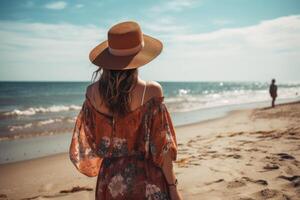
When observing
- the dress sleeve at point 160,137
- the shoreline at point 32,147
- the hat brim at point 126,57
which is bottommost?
the shoreline at point 32,147

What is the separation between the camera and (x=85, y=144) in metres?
1.87

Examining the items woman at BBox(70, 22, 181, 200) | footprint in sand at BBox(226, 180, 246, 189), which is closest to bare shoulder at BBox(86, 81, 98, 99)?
woman at BBox(70, 22, 181, 200)

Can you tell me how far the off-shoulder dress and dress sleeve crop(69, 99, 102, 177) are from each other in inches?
2.3

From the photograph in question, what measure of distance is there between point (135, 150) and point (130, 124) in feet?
0.54

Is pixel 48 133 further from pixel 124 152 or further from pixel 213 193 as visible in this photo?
pixel 124 152

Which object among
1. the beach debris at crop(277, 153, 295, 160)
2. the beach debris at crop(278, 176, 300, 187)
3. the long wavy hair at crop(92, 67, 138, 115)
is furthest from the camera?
the beach debris at crop(277, 153, 295, 160)

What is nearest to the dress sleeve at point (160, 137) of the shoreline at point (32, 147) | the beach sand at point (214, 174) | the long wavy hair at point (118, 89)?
the long wavy hair at point (118, 89)

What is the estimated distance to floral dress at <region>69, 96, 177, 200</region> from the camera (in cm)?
163

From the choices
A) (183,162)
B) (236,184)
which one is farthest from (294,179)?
(183,162)

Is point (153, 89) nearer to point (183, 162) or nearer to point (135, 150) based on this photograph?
point (135, 150)

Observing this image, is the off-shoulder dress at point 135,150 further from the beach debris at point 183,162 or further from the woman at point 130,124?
the beach debris at point 183,162

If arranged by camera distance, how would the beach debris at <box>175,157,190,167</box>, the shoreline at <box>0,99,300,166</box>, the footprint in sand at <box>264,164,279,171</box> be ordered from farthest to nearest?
the shoreline at <box>0,99,300,166</box>
the beach debris at <box>175,157,190,167</box>
the footprint in sand at <box>264,164,279,171</box>

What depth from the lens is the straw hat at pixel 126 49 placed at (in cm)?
A: 162

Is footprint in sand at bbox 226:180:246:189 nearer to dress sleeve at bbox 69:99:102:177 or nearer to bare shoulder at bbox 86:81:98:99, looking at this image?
dress sleeve at bbox 69:99:102:177
